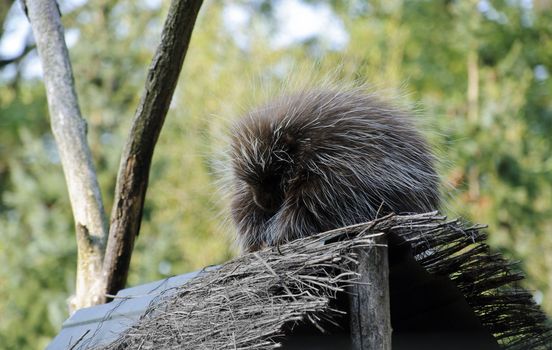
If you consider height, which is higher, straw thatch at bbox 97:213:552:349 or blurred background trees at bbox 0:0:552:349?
blurred background trees at bbox 0:0:552:349

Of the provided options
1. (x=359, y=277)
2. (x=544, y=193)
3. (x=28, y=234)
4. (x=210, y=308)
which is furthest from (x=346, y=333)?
(x=28, y=234)

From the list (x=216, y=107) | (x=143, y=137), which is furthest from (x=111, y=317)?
(x=216, y=107)

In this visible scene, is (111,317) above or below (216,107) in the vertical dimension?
below

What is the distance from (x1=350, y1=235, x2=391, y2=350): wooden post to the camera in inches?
103

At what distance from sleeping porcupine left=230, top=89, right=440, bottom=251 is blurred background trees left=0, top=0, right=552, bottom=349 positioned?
4.98 metres

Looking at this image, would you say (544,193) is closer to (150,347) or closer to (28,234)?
(28,234)

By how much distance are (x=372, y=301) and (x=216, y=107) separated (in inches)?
232

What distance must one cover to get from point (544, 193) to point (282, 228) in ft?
27.7

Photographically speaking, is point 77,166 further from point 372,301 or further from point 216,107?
point 216,107

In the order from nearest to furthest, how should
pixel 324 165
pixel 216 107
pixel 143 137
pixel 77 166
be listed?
pixel 324 165, pixel 143 137, pixel 77 166, pixel 216 107

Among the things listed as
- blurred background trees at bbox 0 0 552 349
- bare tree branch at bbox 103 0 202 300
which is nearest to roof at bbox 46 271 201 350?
Answer: bare tree branch at bbox 103 0 202 300

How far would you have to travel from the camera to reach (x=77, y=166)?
4152 millimetres

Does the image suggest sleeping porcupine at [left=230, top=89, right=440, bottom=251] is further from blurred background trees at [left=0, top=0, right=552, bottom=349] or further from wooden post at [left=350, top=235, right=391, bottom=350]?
blurred background trees at [left=0, top=0, right=552, bottom=349]

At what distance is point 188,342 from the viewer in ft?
8.48
